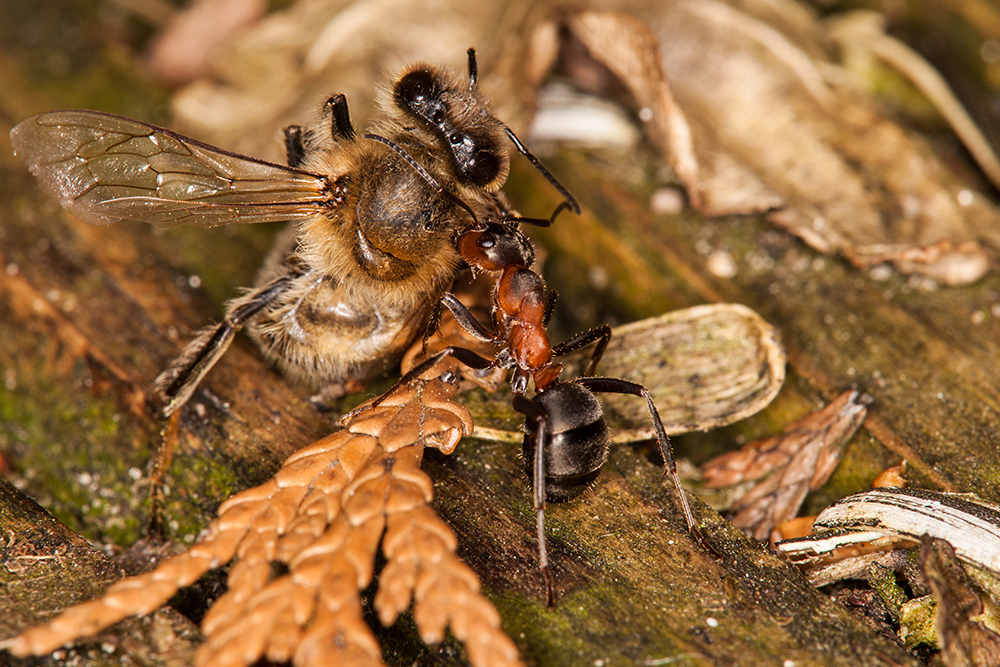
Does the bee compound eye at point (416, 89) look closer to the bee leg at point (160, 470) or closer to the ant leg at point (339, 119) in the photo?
the ant leg at point (339, 119)

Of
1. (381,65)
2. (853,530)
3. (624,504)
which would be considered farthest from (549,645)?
(381,65)

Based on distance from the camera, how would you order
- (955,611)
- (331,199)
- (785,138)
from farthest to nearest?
(785,138), (331,199), (955,611)

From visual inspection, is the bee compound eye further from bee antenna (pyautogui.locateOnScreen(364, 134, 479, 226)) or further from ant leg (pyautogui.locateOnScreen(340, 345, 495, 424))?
ant leg (pyautogui.locateOnScreen(340, 345, 495, 424))

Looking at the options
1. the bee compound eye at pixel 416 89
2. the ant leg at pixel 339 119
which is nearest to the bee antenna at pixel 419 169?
the bee compound eye at pixel 416 89

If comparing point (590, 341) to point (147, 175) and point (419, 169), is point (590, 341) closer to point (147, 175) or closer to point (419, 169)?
point (419, 169)

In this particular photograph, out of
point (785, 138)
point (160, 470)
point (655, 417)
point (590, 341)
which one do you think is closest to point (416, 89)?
point (590, 341)

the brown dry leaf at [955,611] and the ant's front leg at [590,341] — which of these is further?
the ant's front leg at [590,341]
